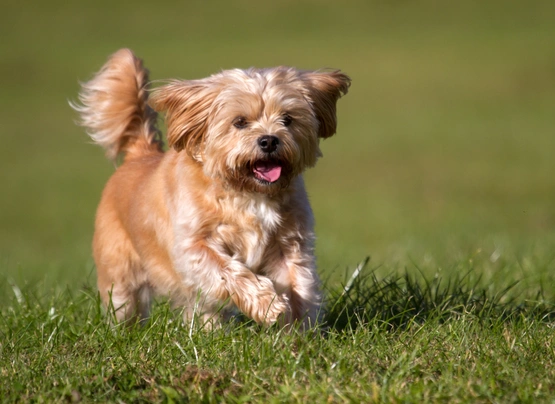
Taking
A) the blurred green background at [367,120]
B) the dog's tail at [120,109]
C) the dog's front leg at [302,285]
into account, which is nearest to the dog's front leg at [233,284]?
the dog's front leg at [302,285]

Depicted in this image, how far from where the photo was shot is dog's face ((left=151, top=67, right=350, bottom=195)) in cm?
523

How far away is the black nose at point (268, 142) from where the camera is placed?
5172 mm

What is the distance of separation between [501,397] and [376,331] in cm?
102

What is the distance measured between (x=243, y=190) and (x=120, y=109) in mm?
1925

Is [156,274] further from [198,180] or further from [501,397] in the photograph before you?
[501,397]

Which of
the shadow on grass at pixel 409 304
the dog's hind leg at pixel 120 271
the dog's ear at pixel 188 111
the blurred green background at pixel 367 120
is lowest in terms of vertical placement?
the blurred green background at pixel 367 120

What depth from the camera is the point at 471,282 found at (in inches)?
249

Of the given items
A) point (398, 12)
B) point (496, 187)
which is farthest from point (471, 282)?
point (398, 12)

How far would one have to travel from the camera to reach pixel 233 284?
512cm

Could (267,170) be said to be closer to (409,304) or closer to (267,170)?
(267,170)

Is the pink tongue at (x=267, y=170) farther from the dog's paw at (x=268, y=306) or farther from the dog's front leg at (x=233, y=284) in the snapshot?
the dog's paw at (x=268, y=306)

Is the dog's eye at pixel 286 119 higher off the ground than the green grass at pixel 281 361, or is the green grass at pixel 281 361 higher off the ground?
the dog's eye at pixel 286 119

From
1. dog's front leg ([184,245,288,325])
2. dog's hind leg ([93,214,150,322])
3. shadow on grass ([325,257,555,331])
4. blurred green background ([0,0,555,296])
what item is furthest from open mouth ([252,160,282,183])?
dog's hind leg ([93,214,150,322])

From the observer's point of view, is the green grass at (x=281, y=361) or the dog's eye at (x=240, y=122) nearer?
the green grass at (x=281, y=361)
